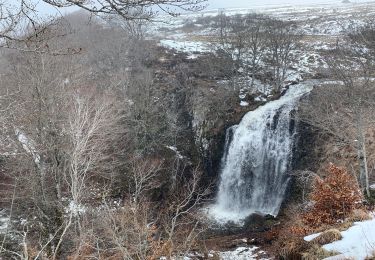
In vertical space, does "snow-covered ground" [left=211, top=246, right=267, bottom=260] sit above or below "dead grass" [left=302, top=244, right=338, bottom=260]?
below

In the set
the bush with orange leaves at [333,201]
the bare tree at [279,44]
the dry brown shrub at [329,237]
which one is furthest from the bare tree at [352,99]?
the dry brown shrub at [329,237]

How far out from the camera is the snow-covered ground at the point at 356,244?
6.41m

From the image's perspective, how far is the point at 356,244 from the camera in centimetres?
713

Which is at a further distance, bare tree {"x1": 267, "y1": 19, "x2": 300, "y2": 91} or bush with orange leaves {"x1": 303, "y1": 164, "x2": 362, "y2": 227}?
bare tree {"x1": 267, "y1": 19, "x2": 300, "y2": 91}

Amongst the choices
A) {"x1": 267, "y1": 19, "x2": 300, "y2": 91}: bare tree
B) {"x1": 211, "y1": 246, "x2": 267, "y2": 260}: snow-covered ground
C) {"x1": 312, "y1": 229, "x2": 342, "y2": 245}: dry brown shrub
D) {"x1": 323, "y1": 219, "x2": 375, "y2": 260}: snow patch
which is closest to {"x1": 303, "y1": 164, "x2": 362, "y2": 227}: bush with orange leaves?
{"x1": 312, "y1": 229, "x2": 342, "y2": 245}: dry brown shrub

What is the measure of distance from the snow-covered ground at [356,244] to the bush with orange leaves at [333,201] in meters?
3.06

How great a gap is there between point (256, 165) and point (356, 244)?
1702 cm

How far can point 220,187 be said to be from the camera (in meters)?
24.7

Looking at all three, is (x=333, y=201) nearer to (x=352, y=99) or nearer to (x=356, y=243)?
(x=356, y=243)

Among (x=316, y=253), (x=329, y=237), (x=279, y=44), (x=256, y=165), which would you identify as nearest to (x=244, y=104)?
(x=279, y=44)

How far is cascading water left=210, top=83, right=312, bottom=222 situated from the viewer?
23.1 meters

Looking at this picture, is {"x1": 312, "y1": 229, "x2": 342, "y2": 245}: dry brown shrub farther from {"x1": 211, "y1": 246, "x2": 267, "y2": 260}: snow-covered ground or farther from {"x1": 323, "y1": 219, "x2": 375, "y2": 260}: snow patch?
{"x1": 211, "y1": 246, "x2": 267, "y2": 260}: snow-covered ground

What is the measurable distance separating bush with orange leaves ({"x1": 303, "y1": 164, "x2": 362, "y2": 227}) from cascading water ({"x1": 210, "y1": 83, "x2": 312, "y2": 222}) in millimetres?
10016

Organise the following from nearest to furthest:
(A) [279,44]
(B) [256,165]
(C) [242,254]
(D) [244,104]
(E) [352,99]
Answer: (C) [242,254] → (E) [352,99] → (B) [256,165] → (D) [244,104] → (A) [279,44]
